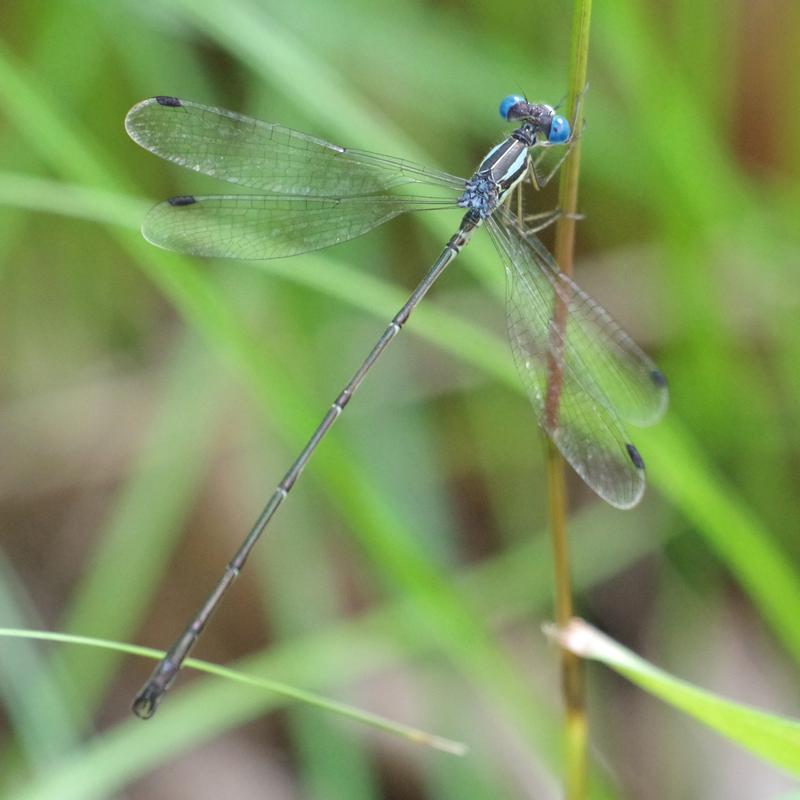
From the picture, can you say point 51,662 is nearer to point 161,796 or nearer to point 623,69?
point 161,796

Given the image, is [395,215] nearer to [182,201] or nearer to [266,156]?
[266,156]

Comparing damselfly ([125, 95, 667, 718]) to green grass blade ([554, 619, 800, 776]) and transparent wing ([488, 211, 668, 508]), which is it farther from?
green grass blade ([554, 619, 800, 776])

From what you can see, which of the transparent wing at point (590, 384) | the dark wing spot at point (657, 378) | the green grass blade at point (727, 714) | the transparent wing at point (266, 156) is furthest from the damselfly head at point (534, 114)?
the green grass blade at point (727, 714)

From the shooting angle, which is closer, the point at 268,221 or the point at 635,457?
the point at 635,457

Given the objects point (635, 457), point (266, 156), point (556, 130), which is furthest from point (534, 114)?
point (635, 457)

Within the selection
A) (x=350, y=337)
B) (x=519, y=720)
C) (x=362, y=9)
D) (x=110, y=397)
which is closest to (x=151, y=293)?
(x=110, y=397)

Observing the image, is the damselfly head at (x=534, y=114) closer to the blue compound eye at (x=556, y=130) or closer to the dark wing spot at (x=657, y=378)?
the blue compound eye at (x=556, y=130)
